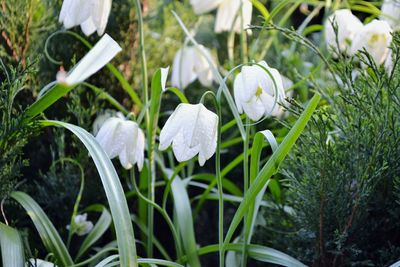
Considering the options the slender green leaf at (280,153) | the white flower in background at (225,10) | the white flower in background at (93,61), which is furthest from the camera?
the white flower in background at (225,10)

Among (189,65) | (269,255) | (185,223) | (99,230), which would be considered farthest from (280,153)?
(189,65)

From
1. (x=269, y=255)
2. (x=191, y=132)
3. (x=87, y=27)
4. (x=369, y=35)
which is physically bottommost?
(x=269, y=255)

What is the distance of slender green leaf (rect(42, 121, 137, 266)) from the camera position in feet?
2.60

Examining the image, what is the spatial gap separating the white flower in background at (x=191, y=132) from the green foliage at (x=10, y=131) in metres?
0.23

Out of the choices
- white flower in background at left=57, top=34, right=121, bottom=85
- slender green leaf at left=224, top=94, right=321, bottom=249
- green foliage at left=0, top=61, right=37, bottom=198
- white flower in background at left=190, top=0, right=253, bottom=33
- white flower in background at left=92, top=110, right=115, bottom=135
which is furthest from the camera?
white flower in background at left=190, top=0, right=253, bottom=33

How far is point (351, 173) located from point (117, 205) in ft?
1.27

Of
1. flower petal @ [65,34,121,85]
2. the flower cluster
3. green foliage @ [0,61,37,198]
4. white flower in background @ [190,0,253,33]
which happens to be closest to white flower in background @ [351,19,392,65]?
the flower cluster

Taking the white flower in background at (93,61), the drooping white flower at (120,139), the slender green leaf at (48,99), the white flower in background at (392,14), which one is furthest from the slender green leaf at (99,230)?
the white flower in background at (392,14)

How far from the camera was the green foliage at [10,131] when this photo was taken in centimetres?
94

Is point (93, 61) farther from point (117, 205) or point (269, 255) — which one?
point (269, 255)

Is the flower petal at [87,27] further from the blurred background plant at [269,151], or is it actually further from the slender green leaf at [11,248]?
the slender green leaf at [11,248]

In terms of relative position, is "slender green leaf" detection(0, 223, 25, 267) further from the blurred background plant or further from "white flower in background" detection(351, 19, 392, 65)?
"white flower in background" detection(351, 19, 392, 65)

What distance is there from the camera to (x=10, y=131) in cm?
96

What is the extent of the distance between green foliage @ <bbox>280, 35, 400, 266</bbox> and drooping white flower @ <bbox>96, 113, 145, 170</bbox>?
25cm
